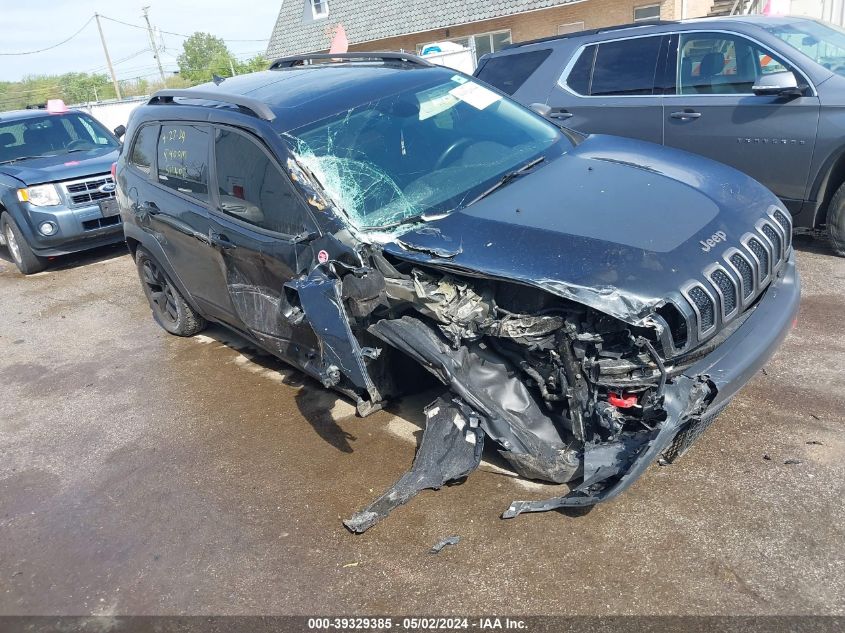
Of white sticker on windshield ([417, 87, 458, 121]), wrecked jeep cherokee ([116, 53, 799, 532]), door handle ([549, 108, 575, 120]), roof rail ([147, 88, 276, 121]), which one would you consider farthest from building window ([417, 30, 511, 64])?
wrecked jeep cherokee ([116, 53, 799, 532])

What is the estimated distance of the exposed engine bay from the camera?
2.85 meters

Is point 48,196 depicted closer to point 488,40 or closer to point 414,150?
point 414,150

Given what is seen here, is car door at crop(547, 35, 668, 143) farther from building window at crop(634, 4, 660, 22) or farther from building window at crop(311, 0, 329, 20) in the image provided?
building window at crop(311, 0, 329, 20)

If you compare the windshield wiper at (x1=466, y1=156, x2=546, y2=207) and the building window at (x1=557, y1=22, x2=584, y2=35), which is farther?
the building window at (x1=557, y1=22, x2=584, y2=35)

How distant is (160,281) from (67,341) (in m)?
1.32

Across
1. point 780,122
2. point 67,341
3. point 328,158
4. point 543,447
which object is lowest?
point 67,341

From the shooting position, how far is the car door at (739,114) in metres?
5.43

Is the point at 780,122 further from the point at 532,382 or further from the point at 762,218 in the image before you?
the point at 532,382

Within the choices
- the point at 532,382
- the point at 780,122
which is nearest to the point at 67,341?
the point at 532,382

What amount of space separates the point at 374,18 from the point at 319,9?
318cm

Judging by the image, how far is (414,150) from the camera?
3982mm

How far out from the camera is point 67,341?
636cm

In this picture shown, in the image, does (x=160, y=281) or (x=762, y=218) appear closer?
(x=762, y=218)

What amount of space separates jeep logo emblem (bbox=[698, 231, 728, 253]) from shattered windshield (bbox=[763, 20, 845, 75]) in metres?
3.31
